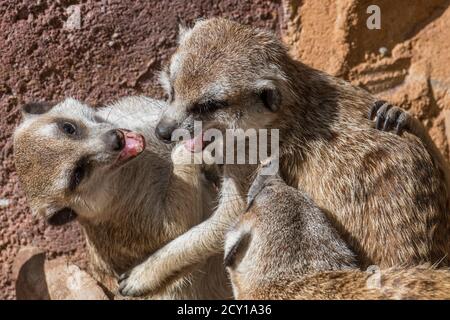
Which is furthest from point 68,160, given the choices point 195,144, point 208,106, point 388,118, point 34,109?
point 388,118

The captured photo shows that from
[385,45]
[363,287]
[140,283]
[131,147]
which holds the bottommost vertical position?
[140,283]

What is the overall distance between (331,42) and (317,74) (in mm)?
873

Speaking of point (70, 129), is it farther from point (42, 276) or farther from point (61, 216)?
point (42, 276)

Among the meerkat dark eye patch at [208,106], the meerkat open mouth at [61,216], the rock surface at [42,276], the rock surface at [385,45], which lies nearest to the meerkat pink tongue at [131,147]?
the meerkat open mouth at [61,216]

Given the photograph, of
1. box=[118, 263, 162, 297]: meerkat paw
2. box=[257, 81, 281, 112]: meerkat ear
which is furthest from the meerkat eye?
box=[257, 81, 281, 112]: meerkat ear

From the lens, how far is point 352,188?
18.4 ft

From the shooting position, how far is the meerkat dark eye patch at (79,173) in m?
5.78

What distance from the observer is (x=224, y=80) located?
5.33 meters

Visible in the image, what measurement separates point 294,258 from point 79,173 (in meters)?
1.33

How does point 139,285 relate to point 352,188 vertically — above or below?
below
